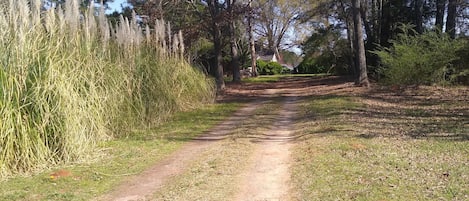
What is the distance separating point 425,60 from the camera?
683 inches

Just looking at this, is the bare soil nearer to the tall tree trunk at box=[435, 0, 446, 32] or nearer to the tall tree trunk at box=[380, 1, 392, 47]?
the tall tree trunk at box=[435, 0, 446, 32]

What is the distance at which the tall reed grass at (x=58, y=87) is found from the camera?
6.47 metres

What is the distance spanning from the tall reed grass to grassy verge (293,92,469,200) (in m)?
3.46

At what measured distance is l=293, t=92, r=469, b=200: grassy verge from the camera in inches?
202

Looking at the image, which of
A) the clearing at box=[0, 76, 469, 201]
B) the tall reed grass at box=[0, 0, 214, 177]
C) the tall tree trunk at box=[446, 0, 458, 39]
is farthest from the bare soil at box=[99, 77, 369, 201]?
the tall tree trunk at box=[446, 0, 458, 39]

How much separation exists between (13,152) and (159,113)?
17.4 ft

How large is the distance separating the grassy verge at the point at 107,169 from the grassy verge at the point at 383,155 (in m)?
2.38

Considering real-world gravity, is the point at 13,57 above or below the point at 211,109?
above

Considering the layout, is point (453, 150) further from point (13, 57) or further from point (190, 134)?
point (13, 57)

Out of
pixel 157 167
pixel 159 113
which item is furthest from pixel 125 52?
pixel 157 167

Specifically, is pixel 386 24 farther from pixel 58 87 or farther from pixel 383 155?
pixel 58 87

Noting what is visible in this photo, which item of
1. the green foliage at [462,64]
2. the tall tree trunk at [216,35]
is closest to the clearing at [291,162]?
the green foliage at [462,64]

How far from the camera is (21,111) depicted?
6.59 m

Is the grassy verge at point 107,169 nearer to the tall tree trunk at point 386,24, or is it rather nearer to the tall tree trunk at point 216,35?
the tall tree trunk at point 216,35
